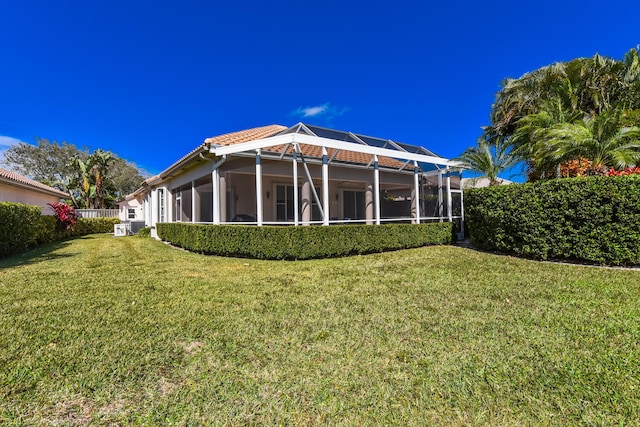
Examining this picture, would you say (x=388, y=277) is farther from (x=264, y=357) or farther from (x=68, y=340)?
(x=68, y=340)

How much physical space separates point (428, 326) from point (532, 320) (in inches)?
57.2

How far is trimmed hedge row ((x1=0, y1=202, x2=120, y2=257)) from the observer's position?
920 cm

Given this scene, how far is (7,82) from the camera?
20.1m

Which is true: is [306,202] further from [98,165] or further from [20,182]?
[98,165]

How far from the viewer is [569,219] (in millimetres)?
7656

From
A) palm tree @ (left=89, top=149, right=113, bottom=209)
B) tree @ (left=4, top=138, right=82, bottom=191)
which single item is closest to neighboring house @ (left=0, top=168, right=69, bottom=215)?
palm tree @ (left=89, top=149, right=113, bottom=209)

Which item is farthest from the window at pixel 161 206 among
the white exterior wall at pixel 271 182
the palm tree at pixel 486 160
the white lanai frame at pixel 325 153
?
the palm tree at pixel 486 160

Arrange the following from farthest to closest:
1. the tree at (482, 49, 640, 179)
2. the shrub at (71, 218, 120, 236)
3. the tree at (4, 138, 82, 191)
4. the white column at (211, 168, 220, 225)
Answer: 1. the tree at (4, 138, 82, 191)
2. the shrub at (71, 218, 120, 236)
3. the white column at (211, 168, 220, 225)
4. the tree at (482, 49, 640, 179)

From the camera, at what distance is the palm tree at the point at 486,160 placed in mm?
12703

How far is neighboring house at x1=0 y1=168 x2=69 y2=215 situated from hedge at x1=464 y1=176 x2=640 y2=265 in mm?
19928

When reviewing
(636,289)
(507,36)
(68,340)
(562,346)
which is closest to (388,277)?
(562,346)

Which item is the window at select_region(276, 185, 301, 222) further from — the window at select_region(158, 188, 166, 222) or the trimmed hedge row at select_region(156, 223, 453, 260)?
the window at select_region(158, 188, 166, 222)

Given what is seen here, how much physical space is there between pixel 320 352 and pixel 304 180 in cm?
755

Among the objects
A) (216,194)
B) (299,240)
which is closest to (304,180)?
(299,240)
